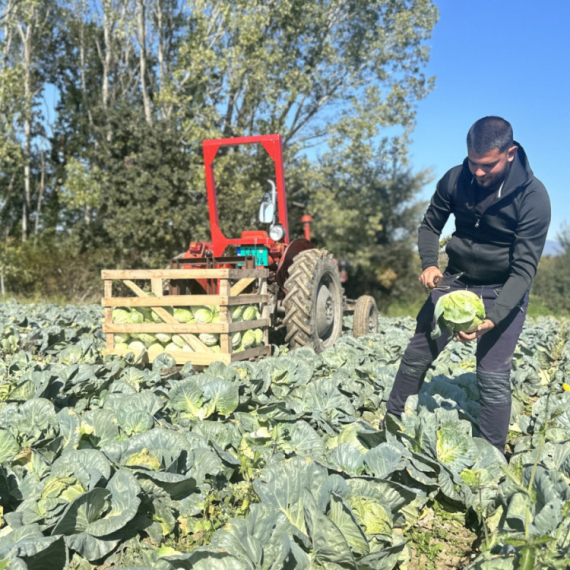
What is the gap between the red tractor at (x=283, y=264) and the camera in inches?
235

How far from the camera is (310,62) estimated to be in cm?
2083

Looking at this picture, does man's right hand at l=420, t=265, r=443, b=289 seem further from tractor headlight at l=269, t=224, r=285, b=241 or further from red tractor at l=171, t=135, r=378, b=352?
tractor headlight at l=269, t=224, r=285, b=241

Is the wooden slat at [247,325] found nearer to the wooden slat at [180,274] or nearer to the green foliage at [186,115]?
the wooden slat at [180,274]

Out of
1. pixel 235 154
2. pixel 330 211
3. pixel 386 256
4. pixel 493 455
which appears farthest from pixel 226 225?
pixel 493 455

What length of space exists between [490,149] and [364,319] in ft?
16.5

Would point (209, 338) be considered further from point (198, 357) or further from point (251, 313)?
point (251, 313)

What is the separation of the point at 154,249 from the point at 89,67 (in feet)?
27.0

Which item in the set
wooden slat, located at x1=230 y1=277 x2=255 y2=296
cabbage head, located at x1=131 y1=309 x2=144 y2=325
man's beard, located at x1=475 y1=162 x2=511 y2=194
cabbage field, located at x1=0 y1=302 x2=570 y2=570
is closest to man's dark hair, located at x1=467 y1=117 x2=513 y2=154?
man's beard, located at x1=475 y1=162 x2=511 y2=194

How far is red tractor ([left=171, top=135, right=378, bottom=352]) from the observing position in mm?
5980

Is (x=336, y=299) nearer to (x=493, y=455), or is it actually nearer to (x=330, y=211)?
(x=493, y=455)

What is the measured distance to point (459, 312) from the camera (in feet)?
9.07

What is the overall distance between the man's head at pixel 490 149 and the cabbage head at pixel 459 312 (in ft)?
2.12

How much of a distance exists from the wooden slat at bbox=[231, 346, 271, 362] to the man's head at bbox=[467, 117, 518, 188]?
9.54ft

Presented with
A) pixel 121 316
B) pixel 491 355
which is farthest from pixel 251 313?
pixel 491 355
